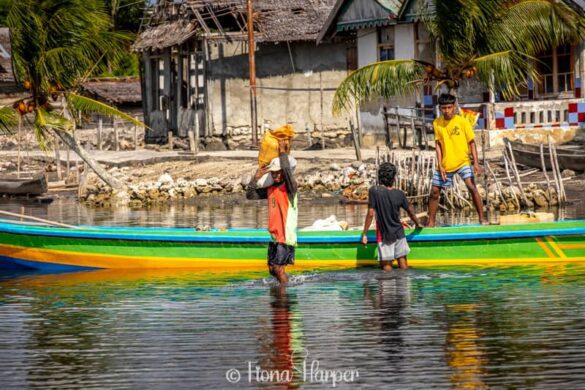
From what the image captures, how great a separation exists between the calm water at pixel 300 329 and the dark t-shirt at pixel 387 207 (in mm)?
581

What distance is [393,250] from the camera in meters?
13.4

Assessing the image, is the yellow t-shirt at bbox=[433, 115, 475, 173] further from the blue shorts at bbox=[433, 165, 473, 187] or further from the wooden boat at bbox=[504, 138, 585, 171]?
the wooden boat at bbox=[504, 138, 585, 171]

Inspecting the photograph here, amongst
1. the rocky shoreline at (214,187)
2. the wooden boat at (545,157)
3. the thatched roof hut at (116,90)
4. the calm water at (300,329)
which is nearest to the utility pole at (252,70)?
the rocky shoreline at (214,187)

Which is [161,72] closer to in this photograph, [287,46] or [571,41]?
[287,46]

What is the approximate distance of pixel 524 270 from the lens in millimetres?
13758

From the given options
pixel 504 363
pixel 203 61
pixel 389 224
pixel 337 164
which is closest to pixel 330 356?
pixel 504 363

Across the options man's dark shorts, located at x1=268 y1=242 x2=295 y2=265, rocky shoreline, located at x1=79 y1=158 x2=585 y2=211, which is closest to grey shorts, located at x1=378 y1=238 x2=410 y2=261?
man's dark shorts, located at x1=268 y1=242 x2=295 y2=265

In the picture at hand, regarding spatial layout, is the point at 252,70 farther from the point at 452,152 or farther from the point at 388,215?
the point at 388,215

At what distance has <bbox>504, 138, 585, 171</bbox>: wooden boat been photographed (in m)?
23.0

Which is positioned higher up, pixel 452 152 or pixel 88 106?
pixel 88 106

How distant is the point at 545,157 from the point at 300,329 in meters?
12.9

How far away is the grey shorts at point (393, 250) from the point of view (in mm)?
13344

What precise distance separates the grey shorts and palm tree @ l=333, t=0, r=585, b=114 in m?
6.55

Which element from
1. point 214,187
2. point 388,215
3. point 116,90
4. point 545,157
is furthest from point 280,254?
point 116,90
